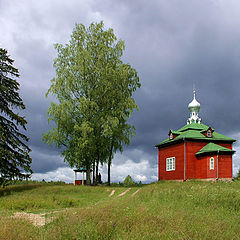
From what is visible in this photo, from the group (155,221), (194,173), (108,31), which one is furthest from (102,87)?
(155,221)

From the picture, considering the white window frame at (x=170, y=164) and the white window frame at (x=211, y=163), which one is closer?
the white window frame at (x=211, y=163)

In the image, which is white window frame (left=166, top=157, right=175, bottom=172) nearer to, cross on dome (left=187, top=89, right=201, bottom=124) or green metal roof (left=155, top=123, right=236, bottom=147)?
green metal roof (left=155, top=123, right=236, bottom=147)

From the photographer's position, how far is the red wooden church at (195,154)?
30.6 meters

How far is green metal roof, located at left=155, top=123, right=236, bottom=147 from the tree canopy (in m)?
6.28

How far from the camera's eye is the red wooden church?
1205 inches

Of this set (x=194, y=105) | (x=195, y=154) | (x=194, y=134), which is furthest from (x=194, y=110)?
(x=195, y=154)

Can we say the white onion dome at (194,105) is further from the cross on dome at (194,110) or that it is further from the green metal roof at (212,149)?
the green metal roof at (212,149)

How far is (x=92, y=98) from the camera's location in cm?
2938

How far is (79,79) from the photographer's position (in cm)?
2966

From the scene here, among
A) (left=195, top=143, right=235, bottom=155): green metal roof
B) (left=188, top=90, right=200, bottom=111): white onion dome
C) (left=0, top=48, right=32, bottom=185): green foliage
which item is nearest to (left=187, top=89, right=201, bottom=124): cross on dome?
(left=188, top=90, right=200, bottom=111): white onion dome

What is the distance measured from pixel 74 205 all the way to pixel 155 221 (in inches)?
396

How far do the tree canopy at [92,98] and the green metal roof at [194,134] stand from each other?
628 centimetres

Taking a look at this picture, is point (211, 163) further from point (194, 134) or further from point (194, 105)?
point (194, 105)

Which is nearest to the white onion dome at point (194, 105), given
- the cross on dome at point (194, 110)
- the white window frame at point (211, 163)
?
the cross on dome at point (194, 110)
